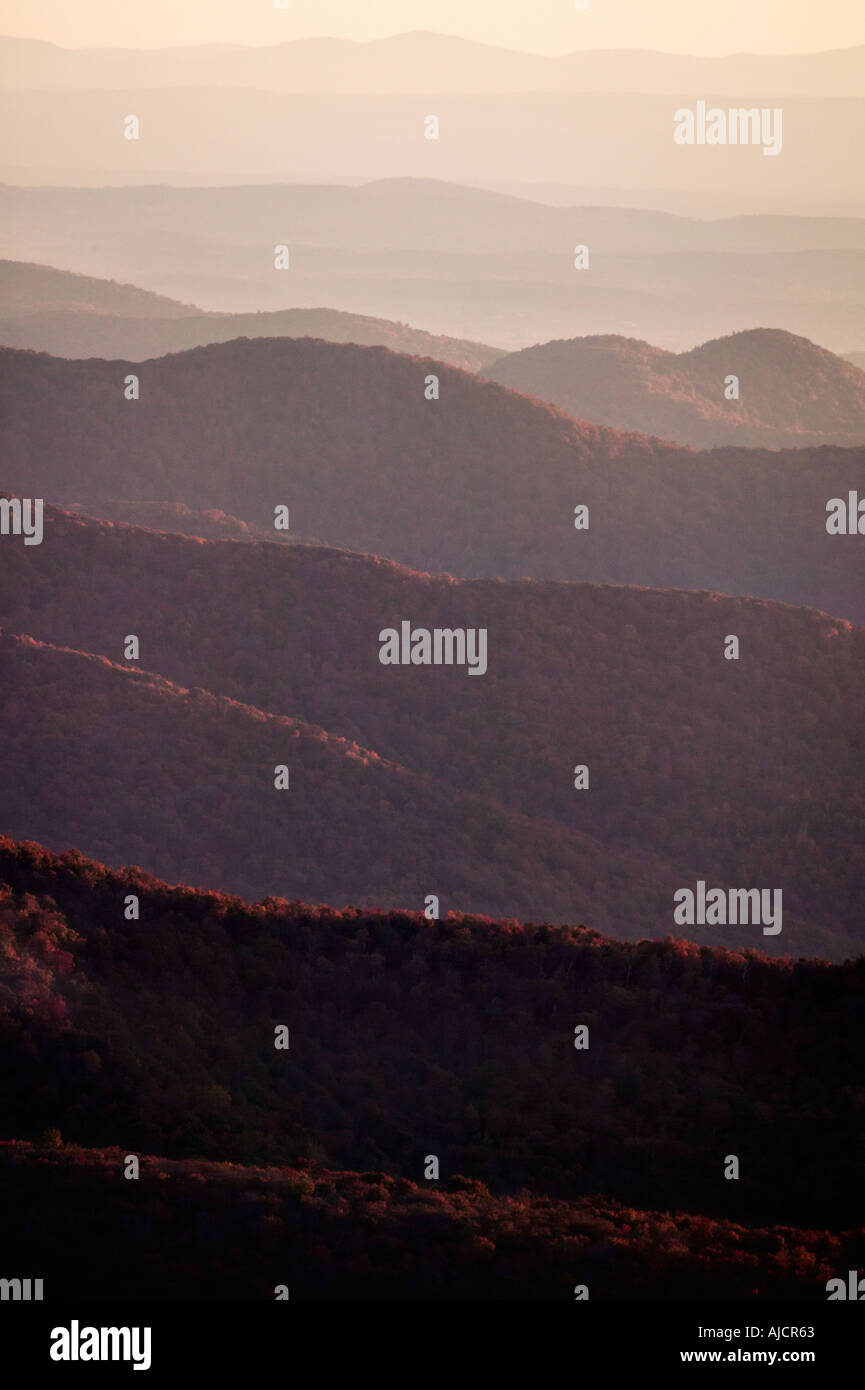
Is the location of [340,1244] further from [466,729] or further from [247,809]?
[466,729]

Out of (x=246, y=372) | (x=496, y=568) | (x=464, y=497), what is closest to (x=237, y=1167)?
(x=496, y=568)

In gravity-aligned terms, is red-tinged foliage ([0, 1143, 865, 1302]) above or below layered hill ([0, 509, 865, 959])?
below

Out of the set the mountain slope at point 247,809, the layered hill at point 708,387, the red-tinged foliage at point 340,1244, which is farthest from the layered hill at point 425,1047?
the layered hill at point 708,387

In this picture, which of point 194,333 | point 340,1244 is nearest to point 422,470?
point 340,1244

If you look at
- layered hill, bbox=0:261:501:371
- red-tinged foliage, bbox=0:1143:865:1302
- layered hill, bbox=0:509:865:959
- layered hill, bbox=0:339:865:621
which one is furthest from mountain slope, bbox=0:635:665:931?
layered hill, bbox=0:261:501:371

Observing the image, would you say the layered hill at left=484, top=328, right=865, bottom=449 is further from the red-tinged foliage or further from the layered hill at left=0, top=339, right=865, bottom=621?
the red-tinged foliage

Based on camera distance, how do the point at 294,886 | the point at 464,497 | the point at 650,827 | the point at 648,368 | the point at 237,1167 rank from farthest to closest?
the point at 648,368 < the point at 464,497 < the point at 650,827 < the point at 294,886 < the point at 237,1167

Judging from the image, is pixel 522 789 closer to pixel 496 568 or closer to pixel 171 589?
pixel 171 589
